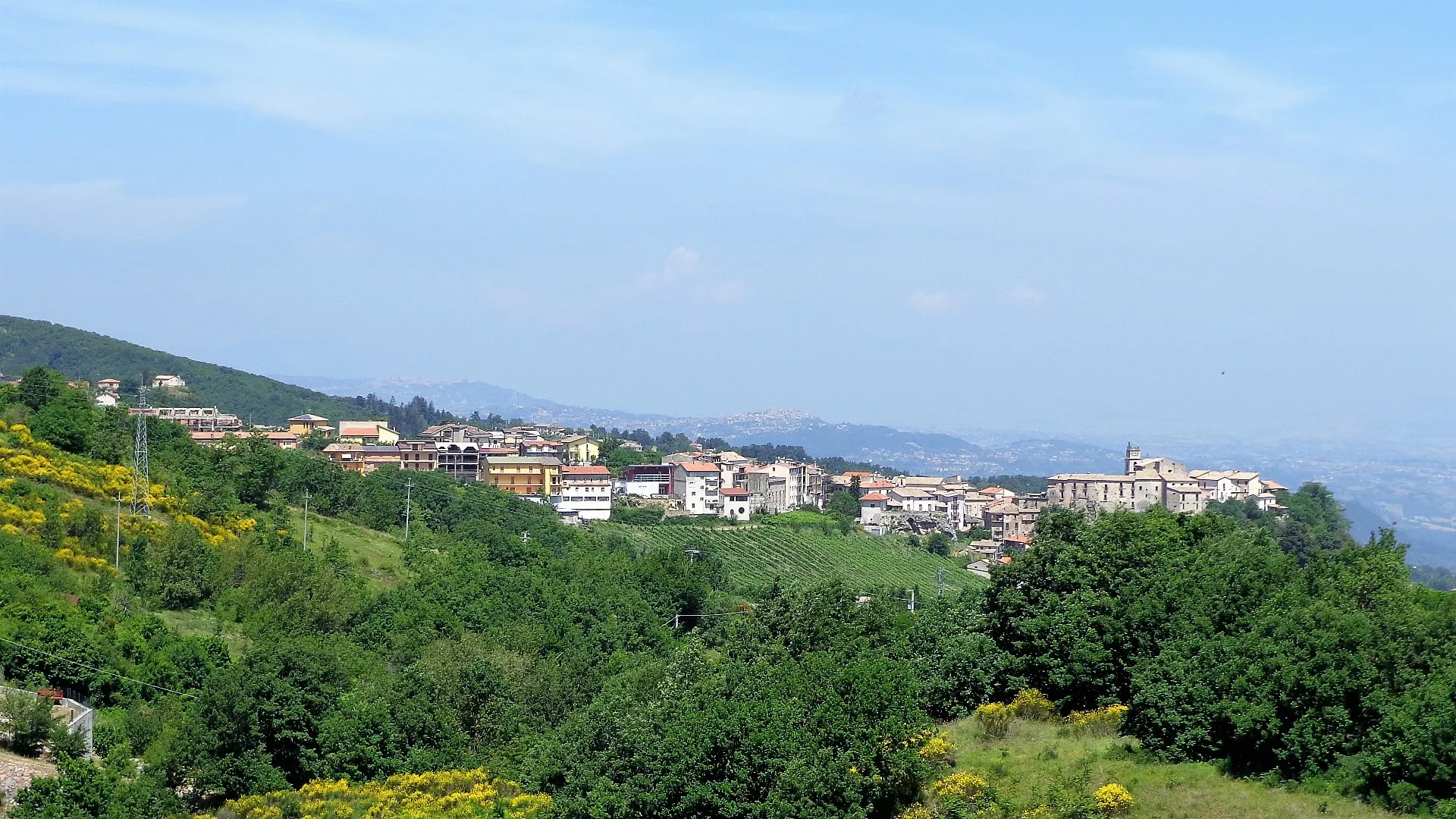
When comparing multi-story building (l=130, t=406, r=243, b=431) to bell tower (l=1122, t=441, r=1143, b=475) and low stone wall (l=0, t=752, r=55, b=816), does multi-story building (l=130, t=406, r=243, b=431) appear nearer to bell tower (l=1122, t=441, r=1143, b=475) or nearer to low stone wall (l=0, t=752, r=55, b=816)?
bell tower (l=1122, t=441, r=1143, b=475)

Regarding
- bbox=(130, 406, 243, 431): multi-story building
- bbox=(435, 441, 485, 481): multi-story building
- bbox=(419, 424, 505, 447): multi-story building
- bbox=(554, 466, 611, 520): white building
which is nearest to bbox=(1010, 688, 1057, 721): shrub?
bbox=(554, 466, 611, 520): white building

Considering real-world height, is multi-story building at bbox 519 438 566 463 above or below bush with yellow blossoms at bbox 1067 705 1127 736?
above

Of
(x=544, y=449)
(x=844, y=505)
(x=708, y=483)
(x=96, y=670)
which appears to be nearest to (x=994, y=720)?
(x=96, y=670)

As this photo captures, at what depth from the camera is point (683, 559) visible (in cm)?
4359

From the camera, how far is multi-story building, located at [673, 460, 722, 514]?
79.1 meters

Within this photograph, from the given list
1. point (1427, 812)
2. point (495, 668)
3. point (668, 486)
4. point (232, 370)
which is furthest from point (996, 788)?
point (232, 370)

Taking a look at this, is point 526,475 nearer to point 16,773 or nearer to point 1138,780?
point 16,773

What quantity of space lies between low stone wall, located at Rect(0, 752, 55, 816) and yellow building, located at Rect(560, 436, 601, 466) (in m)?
67.5

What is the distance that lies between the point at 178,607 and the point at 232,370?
121170mm

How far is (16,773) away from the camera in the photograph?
60.6 feet

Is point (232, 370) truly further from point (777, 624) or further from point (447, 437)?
point (777, 624)

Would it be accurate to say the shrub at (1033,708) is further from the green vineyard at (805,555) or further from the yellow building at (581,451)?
the yellow building at (581,451)

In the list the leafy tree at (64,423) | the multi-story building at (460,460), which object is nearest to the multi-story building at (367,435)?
the multi-story building at (460,460)

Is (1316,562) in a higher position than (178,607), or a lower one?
higher
